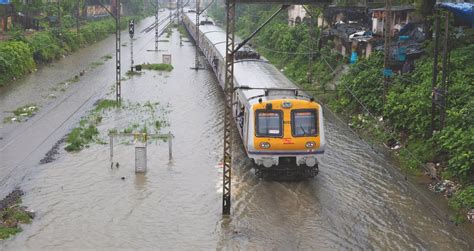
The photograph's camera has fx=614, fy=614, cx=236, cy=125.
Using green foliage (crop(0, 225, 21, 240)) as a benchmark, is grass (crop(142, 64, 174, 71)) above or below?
above

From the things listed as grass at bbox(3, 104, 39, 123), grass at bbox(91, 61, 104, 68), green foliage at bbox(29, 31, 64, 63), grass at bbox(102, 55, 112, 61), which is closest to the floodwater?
grass at bbox(3, 104, 39, 123)

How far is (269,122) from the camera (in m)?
16.5

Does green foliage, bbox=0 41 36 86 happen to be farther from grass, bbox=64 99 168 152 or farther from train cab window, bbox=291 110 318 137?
train cab window, bbox=291 110 318 137

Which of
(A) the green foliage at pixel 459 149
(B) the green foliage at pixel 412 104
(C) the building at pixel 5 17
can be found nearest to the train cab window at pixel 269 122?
(A) the green foliage at pixel 459 149

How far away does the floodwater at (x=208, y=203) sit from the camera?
43.5 ft

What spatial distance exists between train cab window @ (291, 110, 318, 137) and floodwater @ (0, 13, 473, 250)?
1453 millimetres

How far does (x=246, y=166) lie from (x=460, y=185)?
6.13 meters

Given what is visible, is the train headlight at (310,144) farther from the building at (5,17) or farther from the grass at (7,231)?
the building at (5,17)

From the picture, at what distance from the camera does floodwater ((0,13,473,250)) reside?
43.5 ft

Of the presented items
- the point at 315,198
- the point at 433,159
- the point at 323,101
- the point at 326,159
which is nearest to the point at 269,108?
the point at 315,198

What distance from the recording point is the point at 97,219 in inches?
561

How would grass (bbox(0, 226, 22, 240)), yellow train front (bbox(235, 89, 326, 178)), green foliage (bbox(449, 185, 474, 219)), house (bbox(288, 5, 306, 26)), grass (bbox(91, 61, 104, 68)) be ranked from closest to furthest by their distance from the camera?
1. grass (bbox(0, 226, 22, 240))
2. green foliage (bbox(449, 185, 474, 219))
3. yellow train front (bbox(235, 89, 326, 178))
4. grass (bbox(91, 61, 104, 68))
5. house (bbox(288, 5, 306, 26))

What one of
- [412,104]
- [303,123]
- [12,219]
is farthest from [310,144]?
[12,219]

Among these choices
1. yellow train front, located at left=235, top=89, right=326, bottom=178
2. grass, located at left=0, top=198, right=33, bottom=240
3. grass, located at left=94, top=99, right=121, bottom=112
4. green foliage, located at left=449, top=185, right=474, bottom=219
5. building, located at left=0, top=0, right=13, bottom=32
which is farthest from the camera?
building, located at left=0, top=0, right=13, bottom=32
